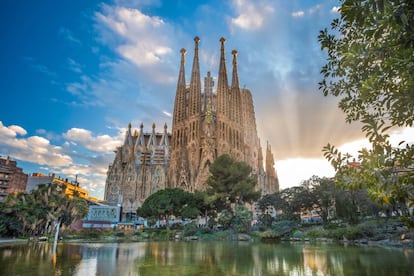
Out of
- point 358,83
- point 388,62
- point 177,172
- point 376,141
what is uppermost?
point 177,172

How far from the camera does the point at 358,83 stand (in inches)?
210

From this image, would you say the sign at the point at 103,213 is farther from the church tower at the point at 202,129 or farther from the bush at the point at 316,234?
the bush at the point at 316,234

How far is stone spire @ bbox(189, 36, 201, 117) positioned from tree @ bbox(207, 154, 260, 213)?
2495cm

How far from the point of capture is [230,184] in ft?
127

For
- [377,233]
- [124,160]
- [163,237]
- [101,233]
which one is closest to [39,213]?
[101,233]

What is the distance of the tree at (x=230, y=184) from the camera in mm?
37812

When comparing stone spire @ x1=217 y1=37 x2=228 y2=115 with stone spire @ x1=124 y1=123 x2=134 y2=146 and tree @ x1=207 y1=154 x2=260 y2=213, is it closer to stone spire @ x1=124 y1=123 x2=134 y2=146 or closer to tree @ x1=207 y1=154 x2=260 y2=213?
tree @ x1=207 y1=154 x2=260 y2=213

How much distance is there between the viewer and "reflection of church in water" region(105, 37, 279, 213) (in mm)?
59250

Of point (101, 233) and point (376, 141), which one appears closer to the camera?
point (376, 141)

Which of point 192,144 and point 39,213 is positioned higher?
point 192,144

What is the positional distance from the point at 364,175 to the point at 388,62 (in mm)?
1568

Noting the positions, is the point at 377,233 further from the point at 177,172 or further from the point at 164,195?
the point at 177,172

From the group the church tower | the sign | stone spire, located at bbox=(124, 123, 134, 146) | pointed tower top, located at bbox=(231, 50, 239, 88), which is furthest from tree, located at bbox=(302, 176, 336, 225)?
stone spire, located at bbox=(124, 123, 134, 146)

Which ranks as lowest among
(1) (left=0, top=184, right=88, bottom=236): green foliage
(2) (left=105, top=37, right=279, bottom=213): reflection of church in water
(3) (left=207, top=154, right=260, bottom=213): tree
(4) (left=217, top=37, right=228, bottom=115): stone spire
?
(1) (left=0, top=184, right=88, bottom=236): green foliage
